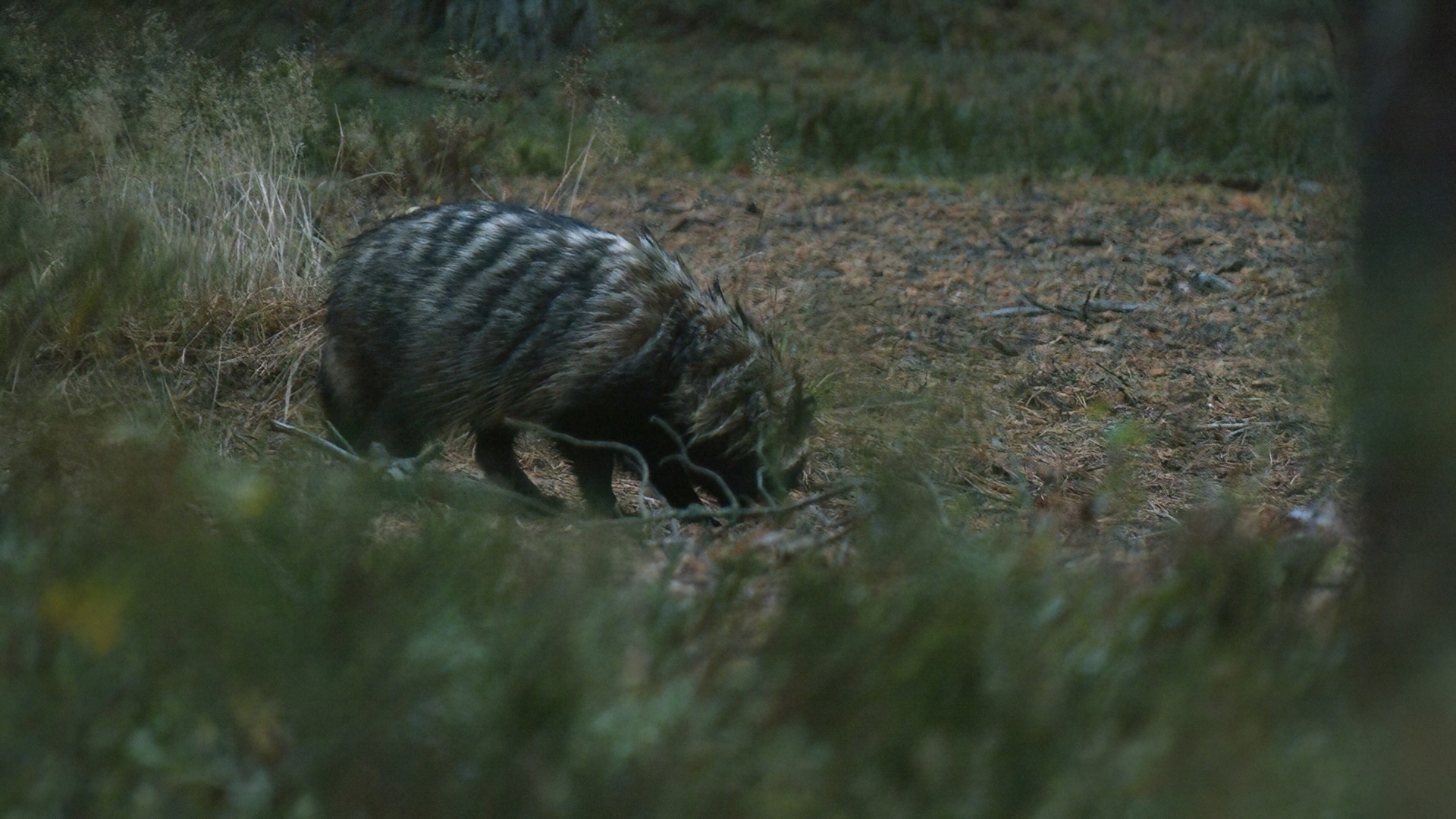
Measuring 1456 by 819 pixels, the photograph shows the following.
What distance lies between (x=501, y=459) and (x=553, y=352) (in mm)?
642

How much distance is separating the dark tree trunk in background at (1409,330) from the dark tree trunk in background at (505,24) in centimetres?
626

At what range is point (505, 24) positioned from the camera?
805 cm

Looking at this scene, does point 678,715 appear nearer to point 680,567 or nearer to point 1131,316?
point 680,567

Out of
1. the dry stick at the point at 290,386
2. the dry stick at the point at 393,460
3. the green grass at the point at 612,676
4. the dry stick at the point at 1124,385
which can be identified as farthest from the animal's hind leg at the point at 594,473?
the dry stick at the point at 1124,385

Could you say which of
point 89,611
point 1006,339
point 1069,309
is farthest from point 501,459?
point 89,611

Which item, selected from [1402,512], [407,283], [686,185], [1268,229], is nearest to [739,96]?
[686,185]

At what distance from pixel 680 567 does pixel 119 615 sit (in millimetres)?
1197

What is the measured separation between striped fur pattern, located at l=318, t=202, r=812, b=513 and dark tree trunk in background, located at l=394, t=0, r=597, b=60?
357 centimetres

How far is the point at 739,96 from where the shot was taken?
9961 millimetres

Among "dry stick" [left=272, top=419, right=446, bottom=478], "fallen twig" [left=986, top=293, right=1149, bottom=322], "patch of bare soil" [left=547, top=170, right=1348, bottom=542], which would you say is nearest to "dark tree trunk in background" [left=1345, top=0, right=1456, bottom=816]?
"patch of bare soil" [left=547, top=170, right=1348, bottom=542]

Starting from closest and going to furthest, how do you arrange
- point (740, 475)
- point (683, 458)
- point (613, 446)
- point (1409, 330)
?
point (1409, 330)
point (613, 446)
point (683, 458)
point (740, 475)

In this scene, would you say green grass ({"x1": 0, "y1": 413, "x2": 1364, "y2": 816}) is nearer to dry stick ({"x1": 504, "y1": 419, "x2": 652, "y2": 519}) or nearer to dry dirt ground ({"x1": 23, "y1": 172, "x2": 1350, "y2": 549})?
dry dirt ground ({"x1": 23, "y1": 172, "x2": 1350, "y2": 549})

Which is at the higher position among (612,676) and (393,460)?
(612,676)

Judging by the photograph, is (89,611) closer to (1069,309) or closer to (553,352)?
(553,352)
